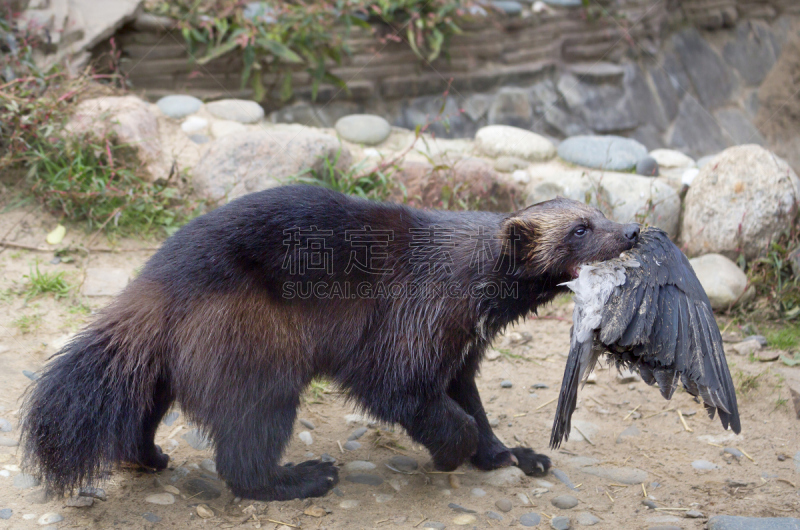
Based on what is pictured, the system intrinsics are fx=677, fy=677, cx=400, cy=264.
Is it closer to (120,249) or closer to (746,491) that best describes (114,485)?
(120,249)

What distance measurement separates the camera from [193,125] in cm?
592

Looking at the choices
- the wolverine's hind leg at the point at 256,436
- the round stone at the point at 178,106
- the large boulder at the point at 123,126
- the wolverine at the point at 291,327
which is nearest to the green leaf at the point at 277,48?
the round stone at the point at 178,106

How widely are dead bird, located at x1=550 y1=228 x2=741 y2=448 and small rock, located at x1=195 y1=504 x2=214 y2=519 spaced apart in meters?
1.47

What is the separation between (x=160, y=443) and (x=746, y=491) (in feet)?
9.38

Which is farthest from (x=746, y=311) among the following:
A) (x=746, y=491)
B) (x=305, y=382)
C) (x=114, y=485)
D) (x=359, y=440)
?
(x=114, y=485)

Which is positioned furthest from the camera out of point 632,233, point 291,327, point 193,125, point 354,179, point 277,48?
point 277,48

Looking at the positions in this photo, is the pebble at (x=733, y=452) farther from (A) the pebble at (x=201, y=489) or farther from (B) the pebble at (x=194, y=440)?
(B) the pebble at (x=194, y=440)

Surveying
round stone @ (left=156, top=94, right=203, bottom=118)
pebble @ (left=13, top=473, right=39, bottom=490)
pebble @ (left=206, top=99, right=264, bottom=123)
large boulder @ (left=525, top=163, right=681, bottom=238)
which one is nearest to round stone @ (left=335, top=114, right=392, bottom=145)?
pebble @ (left=206, top=99, right=264, bottom=123)

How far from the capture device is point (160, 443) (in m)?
3.41

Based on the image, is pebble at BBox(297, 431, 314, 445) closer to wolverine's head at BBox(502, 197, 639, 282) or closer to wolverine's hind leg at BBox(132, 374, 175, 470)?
wolverine's hind leg at BBox(132, 374, 175, 470)

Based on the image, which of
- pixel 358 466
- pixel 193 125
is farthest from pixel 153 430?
pixel 193 125

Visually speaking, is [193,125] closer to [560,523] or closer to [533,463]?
[533,463]

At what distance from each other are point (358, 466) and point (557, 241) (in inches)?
58.5

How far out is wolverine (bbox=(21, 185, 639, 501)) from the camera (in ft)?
8.80
